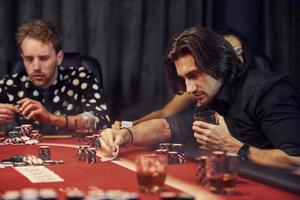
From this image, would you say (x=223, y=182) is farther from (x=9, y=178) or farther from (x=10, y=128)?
(x=10, y=128)

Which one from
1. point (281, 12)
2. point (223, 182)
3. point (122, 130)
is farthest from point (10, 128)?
point (281, 12)

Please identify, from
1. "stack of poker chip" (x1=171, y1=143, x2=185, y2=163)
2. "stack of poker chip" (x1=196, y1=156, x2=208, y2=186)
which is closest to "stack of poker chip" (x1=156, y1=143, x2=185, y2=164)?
→ "stack of poker chip" (x1=171, y1=143, x2=185, y2=163)

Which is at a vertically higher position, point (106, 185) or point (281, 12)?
point (281, 12)

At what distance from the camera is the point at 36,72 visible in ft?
11.9

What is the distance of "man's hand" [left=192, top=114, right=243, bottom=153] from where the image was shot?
2271 millimetres

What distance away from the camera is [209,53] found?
2.48 m

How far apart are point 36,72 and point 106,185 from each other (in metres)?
2.09

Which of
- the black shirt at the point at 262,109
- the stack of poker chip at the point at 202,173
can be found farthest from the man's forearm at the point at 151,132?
the stack of poker chip at the point at 202,173

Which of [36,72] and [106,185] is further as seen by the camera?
[36,72]

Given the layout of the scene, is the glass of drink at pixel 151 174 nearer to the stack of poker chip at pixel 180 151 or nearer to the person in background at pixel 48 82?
the stack of poker chip at pixel 180 151

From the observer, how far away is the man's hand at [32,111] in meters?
3.07

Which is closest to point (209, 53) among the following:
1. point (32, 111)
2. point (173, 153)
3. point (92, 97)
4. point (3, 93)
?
point (173, 153)

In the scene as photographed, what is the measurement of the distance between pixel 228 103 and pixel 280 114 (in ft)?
1.02

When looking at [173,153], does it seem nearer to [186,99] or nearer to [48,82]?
[48,82]
